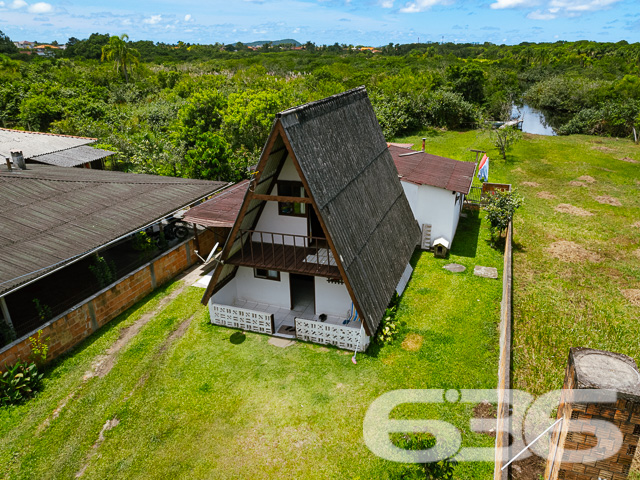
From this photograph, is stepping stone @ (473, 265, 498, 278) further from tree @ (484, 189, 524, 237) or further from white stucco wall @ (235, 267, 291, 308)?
white stucco wall @ (235, 267, 291, 308)

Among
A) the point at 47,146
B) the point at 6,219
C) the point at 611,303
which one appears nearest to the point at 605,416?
the point at 611,303

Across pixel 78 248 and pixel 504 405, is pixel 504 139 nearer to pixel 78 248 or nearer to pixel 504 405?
pixel 504 405

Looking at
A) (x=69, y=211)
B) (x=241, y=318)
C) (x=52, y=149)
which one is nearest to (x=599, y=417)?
(x=241, y=318)

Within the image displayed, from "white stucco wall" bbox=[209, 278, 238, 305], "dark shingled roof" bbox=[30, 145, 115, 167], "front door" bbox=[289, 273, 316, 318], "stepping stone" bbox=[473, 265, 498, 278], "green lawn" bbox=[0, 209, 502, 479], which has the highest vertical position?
"dark shingled roof" bbox=[30, 145, 115, 167]

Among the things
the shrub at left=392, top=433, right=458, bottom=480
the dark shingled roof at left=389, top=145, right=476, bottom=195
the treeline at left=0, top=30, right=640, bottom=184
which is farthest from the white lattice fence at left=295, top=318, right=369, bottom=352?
the treeline at left=0, top=30, right=640, bottom=184

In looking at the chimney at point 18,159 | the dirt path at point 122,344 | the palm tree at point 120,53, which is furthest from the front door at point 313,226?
the palm tree at point 120,53
